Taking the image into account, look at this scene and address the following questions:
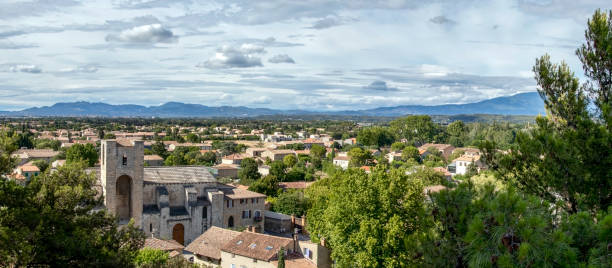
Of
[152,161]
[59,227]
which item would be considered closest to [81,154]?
[152,161]

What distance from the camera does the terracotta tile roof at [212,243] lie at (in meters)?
30.9

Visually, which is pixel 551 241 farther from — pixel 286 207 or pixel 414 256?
pixel 286 207

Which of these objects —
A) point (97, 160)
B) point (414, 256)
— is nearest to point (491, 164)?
point (414, 256)

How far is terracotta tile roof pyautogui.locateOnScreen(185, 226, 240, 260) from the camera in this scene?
30.9 m

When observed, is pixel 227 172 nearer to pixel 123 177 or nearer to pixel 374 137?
pixel 123 177

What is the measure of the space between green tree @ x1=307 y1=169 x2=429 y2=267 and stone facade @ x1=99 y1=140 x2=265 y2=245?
15357 millimetres

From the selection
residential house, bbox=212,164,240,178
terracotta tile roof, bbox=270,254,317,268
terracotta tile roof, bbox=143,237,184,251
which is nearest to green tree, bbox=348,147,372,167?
residential house, bbox=212,164,240,178

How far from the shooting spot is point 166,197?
128 ft

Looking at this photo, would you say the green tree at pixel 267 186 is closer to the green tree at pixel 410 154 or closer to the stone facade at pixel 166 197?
the stone facade at pixel 166 197

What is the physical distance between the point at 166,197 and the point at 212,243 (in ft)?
27.6

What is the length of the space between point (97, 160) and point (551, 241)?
210 feet

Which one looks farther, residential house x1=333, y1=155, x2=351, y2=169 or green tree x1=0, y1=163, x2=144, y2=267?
residential house x1=333, y1=155, x2=351, y2=169

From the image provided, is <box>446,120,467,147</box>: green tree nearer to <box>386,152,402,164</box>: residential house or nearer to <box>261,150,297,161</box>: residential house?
<box>386,152,402,164</box>: residential house

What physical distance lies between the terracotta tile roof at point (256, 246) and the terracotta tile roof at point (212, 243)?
4.22 ft
